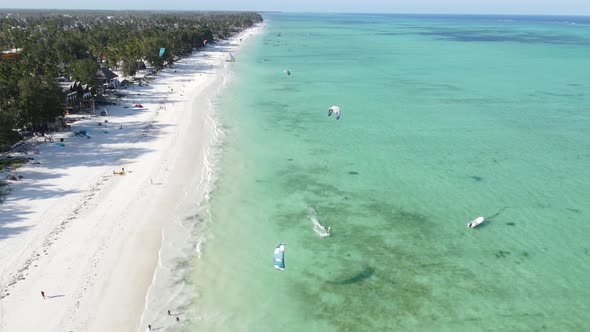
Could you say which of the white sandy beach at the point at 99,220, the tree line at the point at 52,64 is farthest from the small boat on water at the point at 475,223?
the tree line at the point at 52,64

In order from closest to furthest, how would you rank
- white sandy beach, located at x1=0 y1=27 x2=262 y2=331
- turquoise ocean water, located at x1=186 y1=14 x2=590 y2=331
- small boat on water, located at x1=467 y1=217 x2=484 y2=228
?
1. white sandy beach, located at x1=0 y1=27 x2=262 y2=331
2. turquoise ocean water, located at x1=186 y1=14 x2=590 y2=331
3. small boat on water, located at x1=467 y1=217 x2=484 y2=228

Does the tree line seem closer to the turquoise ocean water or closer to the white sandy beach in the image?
the white sandy beach

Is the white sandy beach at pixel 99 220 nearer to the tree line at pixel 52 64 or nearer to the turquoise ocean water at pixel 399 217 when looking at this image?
the turquoise ocean water at pixel 399 217

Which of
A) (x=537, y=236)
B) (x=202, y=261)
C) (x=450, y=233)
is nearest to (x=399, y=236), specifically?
(x=450, y=233)

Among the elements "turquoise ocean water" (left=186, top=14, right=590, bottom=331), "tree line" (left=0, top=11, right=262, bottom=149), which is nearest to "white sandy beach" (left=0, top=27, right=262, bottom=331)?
"turquoise ocean water" (left=186, top=14, right=590, bottom=331)

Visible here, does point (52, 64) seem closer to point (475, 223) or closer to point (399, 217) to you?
point (399, 217)

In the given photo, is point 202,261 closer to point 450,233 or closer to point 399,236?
point 399,236
